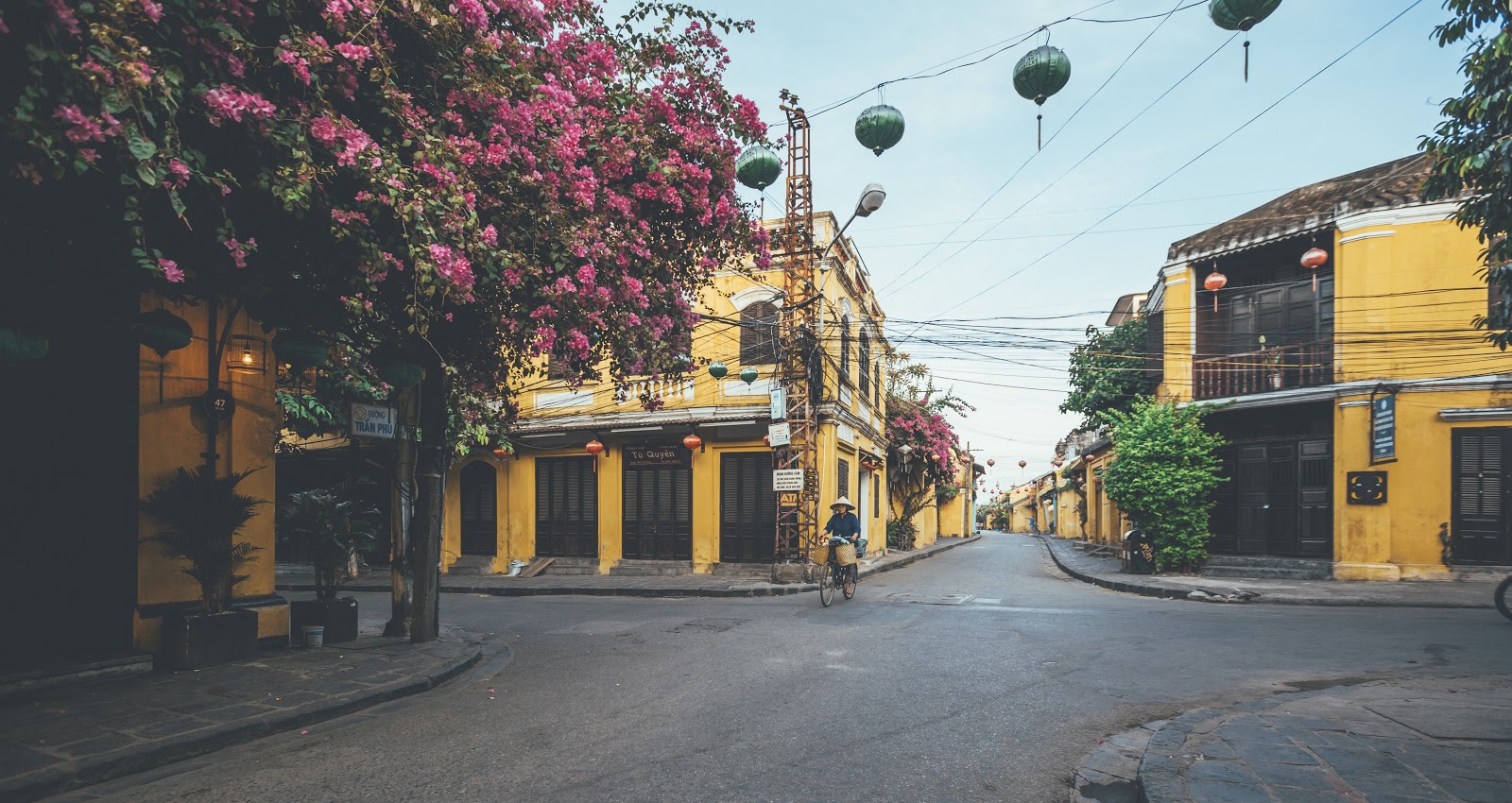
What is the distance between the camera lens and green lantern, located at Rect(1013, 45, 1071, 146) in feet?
24.7

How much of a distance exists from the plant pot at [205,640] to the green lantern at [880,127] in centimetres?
856

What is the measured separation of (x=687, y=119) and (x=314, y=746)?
21.4ft

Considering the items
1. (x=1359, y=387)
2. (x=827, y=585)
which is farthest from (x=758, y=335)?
(x=1359, y=387)

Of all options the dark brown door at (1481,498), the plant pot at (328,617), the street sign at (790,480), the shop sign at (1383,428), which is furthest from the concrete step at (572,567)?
the dark brown door at (1481,498)

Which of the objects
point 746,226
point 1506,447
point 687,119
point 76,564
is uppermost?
point 687,119

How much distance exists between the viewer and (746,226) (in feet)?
29.7

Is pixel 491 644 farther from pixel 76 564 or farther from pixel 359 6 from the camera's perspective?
pixel 359 6

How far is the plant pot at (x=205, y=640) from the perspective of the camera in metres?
7.20

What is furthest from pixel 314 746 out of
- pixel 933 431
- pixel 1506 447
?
pixel 933 431

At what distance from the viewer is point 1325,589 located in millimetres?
13922

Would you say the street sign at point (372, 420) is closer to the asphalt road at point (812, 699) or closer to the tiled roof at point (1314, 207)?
the asphalt road at point (812, 699)

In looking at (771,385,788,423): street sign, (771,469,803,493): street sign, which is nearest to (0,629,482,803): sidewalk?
(771,469,803,493): street sign

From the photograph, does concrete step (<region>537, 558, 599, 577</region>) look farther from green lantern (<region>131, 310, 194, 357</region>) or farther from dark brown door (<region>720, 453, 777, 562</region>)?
green lantern (<region>131, 310, 194, 357</region>)

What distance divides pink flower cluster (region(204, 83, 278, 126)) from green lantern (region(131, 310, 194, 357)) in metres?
2.98
